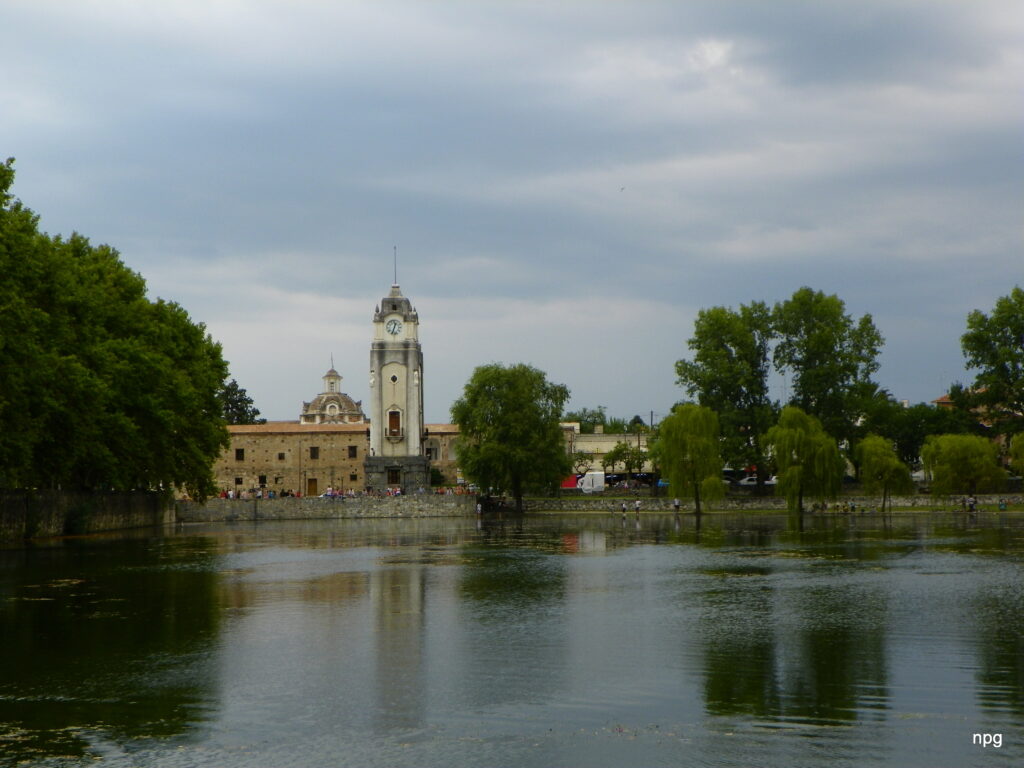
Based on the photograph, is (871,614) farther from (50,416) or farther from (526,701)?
(50,416)

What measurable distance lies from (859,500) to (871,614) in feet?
177

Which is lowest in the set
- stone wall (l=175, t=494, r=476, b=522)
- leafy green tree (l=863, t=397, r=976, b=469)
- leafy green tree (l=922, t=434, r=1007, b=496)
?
stone wall (l=175, t=494, r=476, b=522)

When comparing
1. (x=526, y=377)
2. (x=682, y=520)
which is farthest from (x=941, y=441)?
(x=526, y=377)

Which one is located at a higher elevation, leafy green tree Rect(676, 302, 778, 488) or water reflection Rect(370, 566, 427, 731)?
leafy green tree Rect(676, 302, 778, 488)

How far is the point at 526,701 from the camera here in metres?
12.3

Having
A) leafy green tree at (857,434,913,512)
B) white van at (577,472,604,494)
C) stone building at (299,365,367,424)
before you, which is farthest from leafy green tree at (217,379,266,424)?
leafy green tree at (857,434,913,512)

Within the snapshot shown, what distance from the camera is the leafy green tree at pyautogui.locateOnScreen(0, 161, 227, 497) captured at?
3194 centimetres

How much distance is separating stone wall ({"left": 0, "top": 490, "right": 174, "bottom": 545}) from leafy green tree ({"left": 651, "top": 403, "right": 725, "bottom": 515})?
26292 mm

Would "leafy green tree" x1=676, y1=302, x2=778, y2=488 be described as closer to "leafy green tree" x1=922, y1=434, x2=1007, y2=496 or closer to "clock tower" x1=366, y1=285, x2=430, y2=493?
"leafy green tree" x1=922, y1=434, x2=1007, y2=496

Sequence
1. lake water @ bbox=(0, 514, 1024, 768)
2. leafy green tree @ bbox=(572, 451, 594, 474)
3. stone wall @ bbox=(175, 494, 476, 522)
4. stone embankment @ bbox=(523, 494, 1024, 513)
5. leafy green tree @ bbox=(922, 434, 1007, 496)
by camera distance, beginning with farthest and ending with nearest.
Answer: leafy green tree @ bbox=(572, 451, 594, 474) < stone wall @ bbox=(175, 494, 476, 522) < stone embankment @ bbox=(523, 494, 1024, 513) < leafy green tree @ bbox=(922, 434, 1007, 496) < lake water @ bbox=(0, 514, 1024, 768)

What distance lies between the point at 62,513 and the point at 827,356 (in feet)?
149

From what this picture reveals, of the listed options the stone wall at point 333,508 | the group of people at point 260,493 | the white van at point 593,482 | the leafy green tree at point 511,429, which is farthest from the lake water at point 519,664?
the white van at point 593,482

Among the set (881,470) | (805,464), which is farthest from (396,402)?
(805,464)

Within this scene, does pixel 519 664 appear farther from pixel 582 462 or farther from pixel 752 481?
pixel 582 462
